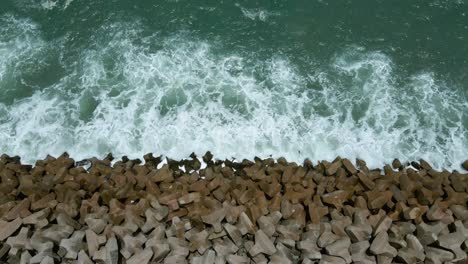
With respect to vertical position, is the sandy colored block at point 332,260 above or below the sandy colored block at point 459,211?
above

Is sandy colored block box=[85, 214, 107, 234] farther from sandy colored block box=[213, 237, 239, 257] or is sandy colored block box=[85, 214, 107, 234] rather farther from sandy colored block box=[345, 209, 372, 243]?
sandy colored block box=[345, 209, 372, 243]

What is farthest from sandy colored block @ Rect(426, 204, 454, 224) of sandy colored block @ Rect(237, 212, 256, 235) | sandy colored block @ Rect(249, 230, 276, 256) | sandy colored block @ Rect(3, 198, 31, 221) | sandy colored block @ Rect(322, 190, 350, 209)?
sandy colored block @ Rect(3, 198, 31, 221)

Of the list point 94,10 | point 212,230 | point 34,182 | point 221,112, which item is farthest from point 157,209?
point 94,10

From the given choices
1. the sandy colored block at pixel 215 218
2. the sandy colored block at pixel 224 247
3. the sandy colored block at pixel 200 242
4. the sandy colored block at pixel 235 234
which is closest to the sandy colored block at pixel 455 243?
the sandy colored block at pixel 235 234

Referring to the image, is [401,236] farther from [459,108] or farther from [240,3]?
[240,3]

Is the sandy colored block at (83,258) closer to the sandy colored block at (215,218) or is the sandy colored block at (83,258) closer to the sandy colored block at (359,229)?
the sandy colored block at (215,218)
